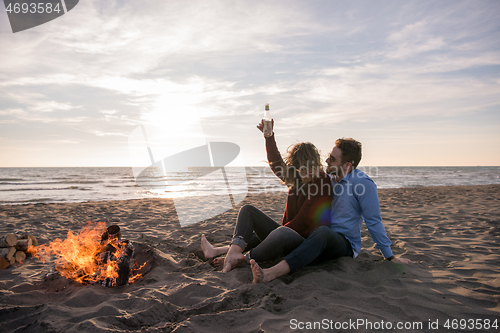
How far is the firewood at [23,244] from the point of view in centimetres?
347

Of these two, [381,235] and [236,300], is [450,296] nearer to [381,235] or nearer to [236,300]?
[381,235]

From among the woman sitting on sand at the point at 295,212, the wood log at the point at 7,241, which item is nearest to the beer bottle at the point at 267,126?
the woman sitting on sand at the point at 295,212

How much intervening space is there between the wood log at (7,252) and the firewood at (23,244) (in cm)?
14

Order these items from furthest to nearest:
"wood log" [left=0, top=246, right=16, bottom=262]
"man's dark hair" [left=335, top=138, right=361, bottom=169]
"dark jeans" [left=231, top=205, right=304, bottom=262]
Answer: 1. "wood log" [left=0, top=246, right=16, bottom=262]
2. "man's dark hair" [left=335, top=138, right=361, bottom=169]
3. "dark jeans" [left=231, top=205, right=304, bottom=262]

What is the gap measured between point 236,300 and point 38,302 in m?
1.84

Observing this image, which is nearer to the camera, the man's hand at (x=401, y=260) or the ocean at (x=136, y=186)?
the man's hand at (x=401, y=260)

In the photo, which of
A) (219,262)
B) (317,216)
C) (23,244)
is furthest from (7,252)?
(317,216)

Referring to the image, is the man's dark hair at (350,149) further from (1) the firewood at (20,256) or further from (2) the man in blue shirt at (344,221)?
(1) the firewood at (20,256)

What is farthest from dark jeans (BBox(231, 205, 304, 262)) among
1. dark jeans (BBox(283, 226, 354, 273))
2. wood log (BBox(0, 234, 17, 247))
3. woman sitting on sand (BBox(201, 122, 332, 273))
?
wood log (BBox(0, 234, 17, 247))

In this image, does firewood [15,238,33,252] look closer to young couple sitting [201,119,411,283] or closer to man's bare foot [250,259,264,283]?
young couple sitting [201,119,411,283]

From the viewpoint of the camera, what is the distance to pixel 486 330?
1798mm

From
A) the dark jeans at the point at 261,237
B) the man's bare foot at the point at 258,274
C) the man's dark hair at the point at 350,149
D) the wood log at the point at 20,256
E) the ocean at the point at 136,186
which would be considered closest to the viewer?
the man's bare foot at the point at 258,274

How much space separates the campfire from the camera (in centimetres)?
273

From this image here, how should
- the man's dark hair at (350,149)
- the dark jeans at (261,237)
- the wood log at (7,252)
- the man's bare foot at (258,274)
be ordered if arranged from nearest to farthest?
1. the man's bare foot at (258,274)
2. the dark jeans at (261,237)
3. the man's dark hair at (350,149)
4. the wood log at (7,252)
